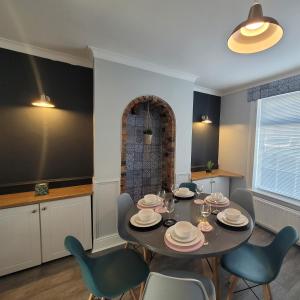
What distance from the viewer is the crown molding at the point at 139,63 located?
213 cm

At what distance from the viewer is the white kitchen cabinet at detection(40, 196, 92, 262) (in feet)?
6.41

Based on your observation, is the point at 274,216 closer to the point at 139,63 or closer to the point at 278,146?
the point at 278,146

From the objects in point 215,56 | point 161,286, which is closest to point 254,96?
point 215,56

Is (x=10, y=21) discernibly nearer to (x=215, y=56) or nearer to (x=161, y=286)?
(x=215, y=56)

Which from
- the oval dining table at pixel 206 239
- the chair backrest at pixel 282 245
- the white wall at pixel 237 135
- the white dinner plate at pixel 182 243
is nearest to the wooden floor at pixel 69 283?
the oval dining table at pixel 206 239

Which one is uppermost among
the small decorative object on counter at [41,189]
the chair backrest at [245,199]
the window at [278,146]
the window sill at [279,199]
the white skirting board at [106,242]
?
the window at [278,146]

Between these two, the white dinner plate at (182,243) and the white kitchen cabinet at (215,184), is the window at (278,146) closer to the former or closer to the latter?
the white kitchen cabinet at (215,184)

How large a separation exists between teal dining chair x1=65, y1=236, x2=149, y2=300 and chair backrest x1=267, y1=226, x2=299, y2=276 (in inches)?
41.9

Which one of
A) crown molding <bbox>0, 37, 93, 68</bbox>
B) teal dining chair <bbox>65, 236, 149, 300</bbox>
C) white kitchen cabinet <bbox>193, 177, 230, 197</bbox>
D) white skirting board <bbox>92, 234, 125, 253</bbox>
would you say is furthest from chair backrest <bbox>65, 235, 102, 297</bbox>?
white kitchen cabinet <bbox>193, 177, 230, 197</bbox>

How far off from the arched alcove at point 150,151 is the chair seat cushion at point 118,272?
1354mm

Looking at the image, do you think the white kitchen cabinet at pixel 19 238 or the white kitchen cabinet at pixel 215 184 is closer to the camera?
the white kitchen cabinet at pixel 19 238

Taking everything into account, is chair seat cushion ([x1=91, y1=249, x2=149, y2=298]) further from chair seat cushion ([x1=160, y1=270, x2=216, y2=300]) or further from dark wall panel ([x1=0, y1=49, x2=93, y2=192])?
dark wall panel ([x1=0, y1=49, x2=93, y2=192])

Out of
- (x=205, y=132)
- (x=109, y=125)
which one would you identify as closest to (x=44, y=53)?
(x=109, y=125)

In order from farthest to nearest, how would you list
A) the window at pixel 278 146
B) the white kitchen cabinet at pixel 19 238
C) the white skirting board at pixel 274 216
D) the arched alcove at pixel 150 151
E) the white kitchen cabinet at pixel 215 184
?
the white kitchen cabinet at pixel 215 184
the arched alcove at pixel 150 151
the window at pixel 278 146
the white skirting board at pixel 274 216
the white kitchen cabinet at pixel 19 238
